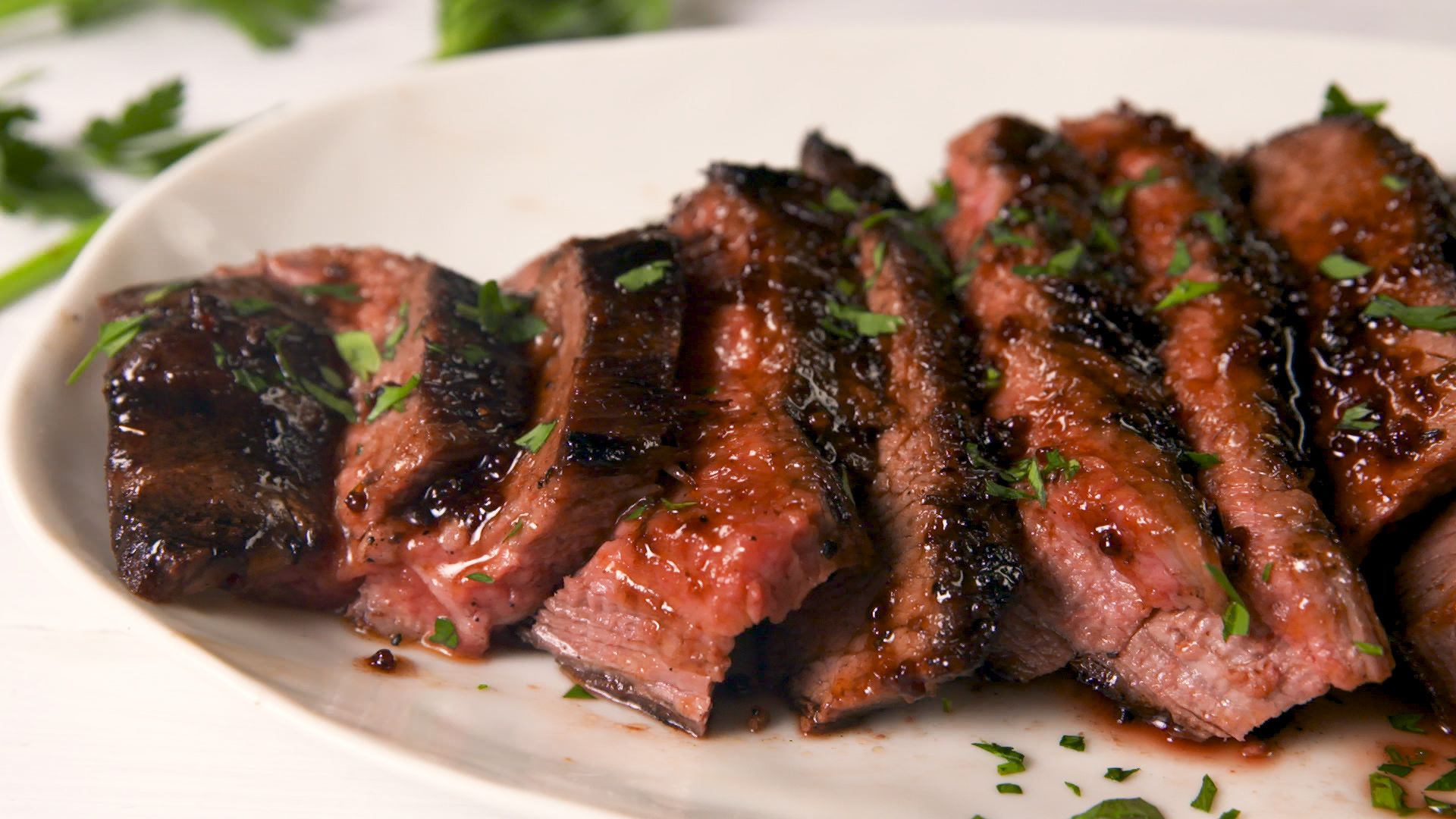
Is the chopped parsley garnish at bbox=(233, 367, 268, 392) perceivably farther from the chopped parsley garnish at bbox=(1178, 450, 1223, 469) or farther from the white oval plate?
the chopped parsley garnish at bbox=(1178, 450, 1223, 469)

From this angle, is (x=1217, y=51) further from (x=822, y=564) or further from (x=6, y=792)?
(x=6, y=792)

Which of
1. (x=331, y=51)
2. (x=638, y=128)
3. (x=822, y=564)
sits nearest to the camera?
(x=822, y=564)

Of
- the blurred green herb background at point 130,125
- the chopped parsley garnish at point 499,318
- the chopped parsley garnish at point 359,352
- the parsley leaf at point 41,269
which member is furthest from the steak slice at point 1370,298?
the parsley leaf at point 41,269

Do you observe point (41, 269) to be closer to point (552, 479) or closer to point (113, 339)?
point (113, 339)

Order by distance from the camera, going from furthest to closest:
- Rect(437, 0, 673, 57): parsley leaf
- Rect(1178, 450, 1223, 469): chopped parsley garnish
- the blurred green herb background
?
1. Rect(437, 0, 673, 57): parsley leaf
2. the blurred green herb background
3. Rect(1178, 450, 1223, 469): chopped parsley garnish

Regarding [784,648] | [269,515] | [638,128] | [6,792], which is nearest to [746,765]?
[784,648]

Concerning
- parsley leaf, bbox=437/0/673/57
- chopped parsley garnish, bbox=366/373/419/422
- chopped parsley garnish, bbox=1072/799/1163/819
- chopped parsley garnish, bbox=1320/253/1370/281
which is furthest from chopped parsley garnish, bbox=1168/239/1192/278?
parsley leaf, bbox=437/0/673/57

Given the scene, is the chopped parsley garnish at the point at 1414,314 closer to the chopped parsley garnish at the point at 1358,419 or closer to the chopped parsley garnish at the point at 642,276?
the chopped parsley garnish at the point at 1358,419
